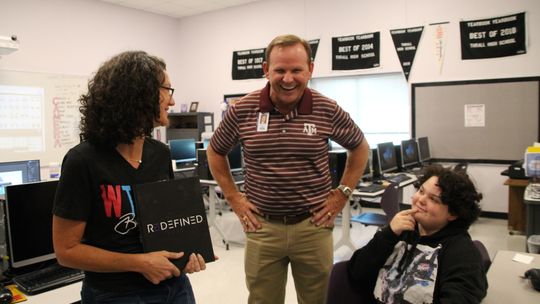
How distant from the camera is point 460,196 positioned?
1485 millimetres

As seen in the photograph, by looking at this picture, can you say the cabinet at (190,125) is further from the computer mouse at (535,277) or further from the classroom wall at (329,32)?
the computer mouse at (535,277)

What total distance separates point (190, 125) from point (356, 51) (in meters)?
3.47

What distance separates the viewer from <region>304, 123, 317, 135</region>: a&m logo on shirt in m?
1.80

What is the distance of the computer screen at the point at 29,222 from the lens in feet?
6.20

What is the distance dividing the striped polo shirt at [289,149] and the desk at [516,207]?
12.3 ft

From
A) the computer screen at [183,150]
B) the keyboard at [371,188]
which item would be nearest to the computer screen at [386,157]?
the keyboard at [371,188]

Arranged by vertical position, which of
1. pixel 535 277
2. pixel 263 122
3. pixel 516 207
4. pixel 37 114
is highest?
pixel 37 114

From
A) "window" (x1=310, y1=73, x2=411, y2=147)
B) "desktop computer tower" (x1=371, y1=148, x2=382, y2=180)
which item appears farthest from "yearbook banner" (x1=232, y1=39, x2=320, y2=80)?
"desktop computer tower" (x1=371, y1=148, x2=382, y2=180)

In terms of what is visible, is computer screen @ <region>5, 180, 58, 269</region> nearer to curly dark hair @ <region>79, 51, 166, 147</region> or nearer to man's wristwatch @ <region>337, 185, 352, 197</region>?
curly dark hair @ <region>79, 51, 166, 147</region>

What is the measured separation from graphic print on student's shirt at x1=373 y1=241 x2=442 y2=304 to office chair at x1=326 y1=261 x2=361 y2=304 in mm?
79

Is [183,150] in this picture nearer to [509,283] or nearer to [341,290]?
[341,290]

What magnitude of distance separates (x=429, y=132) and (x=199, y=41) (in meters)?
4.77

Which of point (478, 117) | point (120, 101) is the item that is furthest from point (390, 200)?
point (120, 101)

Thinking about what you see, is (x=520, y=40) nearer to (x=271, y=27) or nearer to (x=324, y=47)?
(x=324, y=47)
